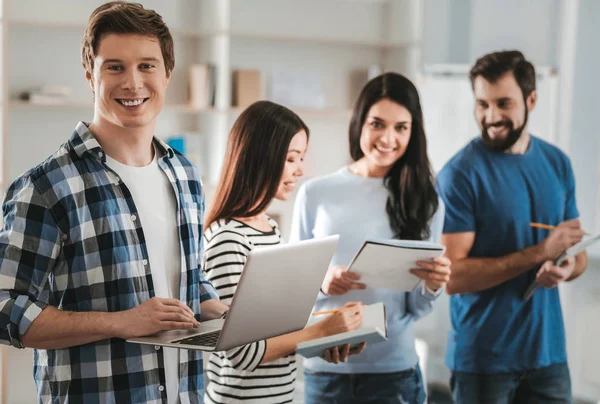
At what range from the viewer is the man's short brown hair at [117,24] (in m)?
1.52

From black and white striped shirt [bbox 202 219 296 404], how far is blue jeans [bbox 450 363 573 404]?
729 millimetres

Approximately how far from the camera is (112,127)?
5.09 ft

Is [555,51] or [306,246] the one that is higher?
[555,51]

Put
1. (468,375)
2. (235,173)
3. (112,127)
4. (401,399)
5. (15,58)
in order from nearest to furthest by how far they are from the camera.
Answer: (112,127) < (235,173) < (401,399) < (468,375) < (15,58)

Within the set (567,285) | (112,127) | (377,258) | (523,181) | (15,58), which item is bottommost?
(567,285)

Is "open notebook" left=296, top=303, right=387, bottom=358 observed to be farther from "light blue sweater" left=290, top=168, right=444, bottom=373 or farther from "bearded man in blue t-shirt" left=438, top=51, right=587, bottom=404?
"bearded man in blue t-shirt" left=438, top=51, right=587, bottom=404

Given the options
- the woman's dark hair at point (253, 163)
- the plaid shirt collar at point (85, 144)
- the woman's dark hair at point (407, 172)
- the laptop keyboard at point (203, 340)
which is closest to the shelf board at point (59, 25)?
the woman's dark hair at point (407, 172)

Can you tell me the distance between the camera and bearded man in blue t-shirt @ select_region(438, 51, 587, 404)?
2387 millimetres

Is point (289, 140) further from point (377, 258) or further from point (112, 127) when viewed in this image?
point (112, 127)

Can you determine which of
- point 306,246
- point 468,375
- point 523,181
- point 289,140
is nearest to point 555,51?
point 523,181

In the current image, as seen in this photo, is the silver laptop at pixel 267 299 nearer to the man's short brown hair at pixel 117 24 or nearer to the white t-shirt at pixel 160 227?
the white t-shirt at pixel 160 227

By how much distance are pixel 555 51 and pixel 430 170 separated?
92.5 inches

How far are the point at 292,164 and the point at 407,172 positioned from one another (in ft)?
1.51

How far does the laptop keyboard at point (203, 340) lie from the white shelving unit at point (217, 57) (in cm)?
285
